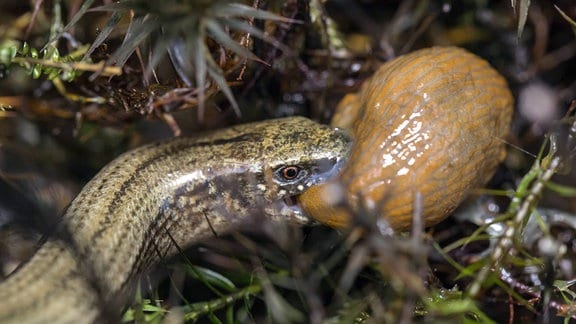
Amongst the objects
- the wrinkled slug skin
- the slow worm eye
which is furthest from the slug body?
the wrinkled slug skin

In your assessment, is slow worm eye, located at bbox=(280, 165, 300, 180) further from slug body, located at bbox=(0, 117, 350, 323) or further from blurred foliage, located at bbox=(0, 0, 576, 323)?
blurred foliage, located at bbox=(0, 0, 576, 323)

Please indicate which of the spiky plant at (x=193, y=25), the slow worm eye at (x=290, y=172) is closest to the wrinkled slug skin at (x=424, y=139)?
the slow worm eye at (x=290, y=172)

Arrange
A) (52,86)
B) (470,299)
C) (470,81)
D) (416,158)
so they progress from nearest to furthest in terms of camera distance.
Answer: (470,299) → (416,158) → (470,81) → (52,86)

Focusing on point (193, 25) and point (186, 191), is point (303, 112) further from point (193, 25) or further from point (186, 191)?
point (193, 25)

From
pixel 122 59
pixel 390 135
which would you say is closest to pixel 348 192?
pixel 390 135

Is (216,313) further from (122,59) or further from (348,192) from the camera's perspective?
(122,59)

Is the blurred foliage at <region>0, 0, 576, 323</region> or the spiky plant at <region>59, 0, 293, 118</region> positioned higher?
the spiky plant at <region>59, 0, 293, 118</region>
